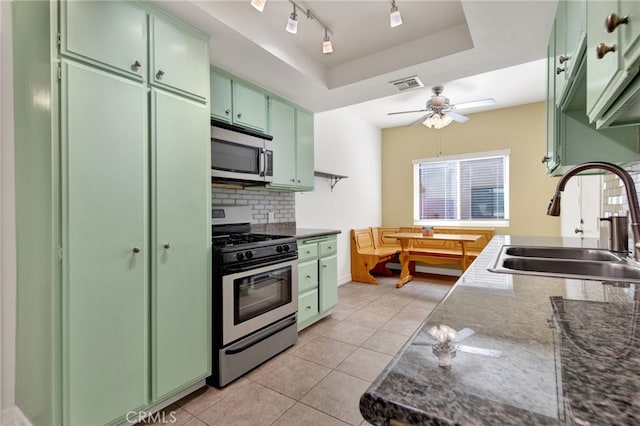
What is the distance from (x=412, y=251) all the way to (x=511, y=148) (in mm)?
2347

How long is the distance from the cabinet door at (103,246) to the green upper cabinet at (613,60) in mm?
1930

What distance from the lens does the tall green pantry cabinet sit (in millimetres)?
1396

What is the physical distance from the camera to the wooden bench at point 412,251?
4.84 metres

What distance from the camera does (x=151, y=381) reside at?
172cm

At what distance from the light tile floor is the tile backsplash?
1.27 meters

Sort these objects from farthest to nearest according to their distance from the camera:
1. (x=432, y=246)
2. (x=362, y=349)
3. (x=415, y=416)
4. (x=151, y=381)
→ (x=432, y=246) → (x=362, y=349) → (x=151, y=381) → (x=415, y=416)

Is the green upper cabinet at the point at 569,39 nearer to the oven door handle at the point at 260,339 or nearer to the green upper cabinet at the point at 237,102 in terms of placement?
the green upper cabinet at the point at 237,102

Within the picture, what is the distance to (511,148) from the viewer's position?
4934mm

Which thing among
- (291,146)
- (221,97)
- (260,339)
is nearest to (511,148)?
(291,146)

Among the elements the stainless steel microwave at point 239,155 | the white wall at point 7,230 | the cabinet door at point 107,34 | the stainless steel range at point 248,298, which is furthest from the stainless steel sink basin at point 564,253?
the white wall at point 7,230

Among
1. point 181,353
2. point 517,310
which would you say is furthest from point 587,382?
point 181,353

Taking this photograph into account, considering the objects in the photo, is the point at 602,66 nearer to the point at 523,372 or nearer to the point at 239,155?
the point at 523,372

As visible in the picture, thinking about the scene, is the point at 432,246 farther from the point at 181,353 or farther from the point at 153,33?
the point at 153,33

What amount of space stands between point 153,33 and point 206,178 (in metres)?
0.89
